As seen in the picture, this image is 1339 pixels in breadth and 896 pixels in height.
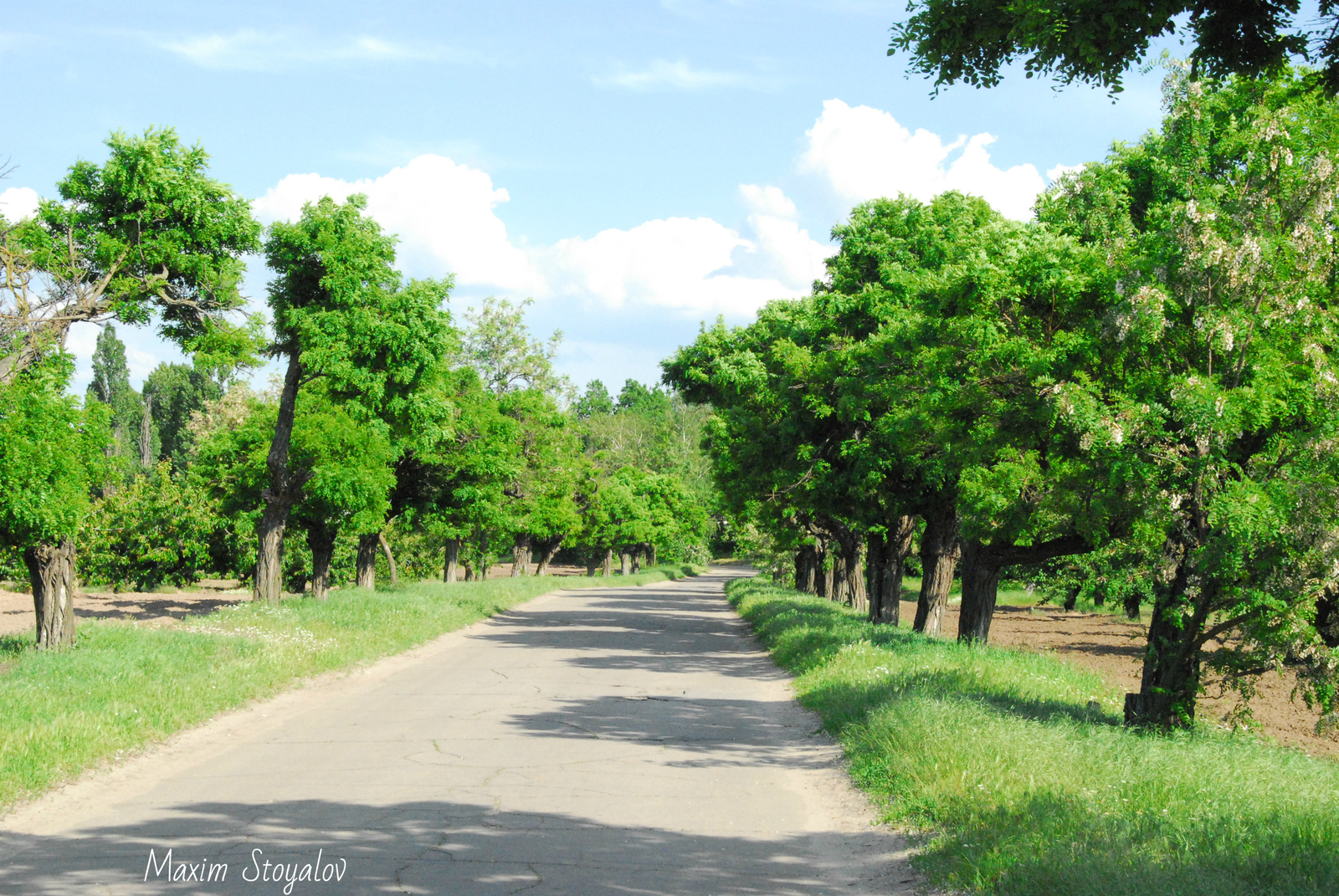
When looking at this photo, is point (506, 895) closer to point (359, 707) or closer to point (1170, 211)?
point (359, 707)

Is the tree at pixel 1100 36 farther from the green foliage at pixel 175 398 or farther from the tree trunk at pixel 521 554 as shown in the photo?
the green foliage at pixel 175 398

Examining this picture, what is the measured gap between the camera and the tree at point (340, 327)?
20.8 meters

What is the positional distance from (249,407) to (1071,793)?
2628 cm

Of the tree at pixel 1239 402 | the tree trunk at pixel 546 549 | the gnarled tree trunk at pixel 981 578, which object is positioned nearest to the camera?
the tree at pixel 1239 402

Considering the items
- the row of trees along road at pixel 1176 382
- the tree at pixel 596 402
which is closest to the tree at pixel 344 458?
the row of trees along road at pixel 1176 382

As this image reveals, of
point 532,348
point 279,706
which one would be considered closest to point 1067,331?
point 279,706

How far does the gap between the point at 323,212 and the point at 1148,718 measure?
1793 cm

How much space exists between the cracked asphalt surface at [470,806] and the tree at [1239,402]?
4066 mm

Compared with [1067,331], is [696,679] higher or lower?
lower

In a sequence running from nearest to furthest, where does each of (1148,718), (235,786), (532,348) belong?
(235,786) < (1148,718) < (532,348)

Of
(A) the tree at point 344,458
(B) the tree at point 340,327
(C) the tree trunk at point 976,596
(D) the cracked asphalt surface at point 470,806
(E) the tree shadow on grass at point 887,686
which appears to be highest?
(B) the tree at point 340,327

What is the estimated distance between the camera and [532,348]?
173ft

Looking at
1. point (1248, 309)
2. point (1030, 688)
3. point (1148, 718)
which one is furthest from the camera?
point (1030, 688)

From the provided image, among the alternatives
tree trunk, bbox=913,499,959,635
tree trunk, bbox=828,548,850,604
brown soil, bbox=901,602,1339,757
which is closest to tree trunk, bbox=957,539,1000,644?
brown soil, bbox=901,602,1339,757
